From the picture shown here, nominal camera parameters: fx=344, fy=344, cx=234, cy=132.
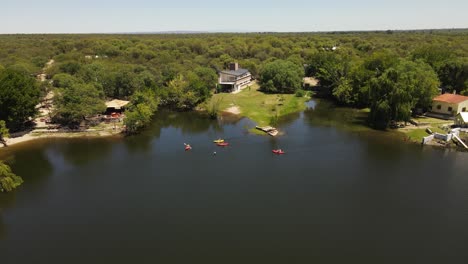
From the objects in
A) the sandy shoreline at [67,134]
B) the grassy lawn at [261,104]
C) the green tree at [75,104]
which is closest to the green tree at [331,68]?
the grassy lawn at [261,104]

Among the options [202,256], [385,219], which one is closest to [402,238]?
[385,219]

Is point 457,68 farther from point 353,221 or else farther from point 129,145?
point 129,145

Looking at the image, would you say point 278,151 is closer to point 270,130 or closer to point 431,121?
point 270,130

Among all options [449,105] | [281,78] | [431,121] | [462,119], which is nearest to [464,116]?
[462,119]

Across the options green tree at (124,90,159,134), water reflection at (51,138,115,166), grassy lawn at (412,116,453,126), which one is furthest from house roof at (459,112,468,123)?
water reflection at (51,138,115,166)

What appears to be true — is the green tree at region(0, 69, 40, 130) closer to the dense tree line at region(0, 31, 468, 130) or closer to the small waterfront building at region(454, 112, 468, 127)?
the dense tree line at region(0, 31, 468, 130)
